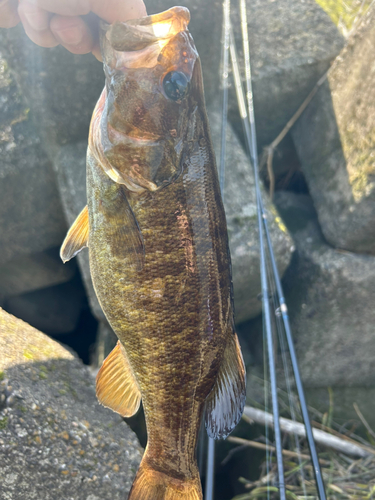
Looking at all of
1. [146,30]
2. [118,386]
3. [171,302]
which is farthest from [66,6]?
[118,386]

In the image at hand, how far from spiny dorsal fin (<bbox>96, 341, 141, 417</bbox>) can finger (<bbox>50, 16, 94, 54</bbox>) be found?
1222mm

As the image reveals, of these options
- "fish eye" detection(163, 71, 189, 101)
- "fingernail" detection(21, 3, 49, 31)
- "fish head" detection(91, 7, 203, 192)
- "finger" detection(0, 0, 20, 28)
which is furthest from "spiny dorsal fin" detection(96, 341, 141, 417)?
"finger" detection(0, 0, 20, 28)

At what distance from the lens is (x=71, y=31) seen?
116cm

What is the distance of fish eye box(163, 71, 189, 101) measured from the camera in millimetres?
1025

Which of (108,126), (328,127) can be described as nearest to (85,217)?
(108,126)

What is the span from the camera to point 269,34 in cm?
256

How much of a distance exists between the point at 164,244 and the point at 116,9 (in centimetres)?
85

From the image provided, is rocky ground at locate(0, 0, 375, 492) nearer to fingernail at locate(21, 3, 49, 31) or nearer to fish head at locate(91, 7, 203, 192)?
fingernail at locate(21, 3, 49, 31)

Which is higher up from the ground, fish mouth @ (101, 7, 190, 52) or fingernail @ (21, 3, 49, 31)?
fingernail @ (21, 3, 49, 31)

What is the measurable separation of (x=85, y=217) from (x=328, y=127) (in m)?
2.20

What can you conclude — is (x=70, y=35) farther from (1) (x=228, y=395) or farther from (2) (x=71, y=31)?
(1) (x=228, y=395)

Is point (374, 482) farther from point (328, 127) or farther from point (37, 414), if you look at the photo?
point (328, 127)

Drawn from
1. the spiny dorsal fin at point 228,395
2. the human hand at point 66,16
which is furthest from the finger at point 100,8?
the spiny dorsal fin at point 228,395

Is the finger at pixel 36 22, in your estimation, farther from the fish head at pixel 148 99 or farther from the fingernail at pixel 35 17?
the fish head at pixel 148 99
